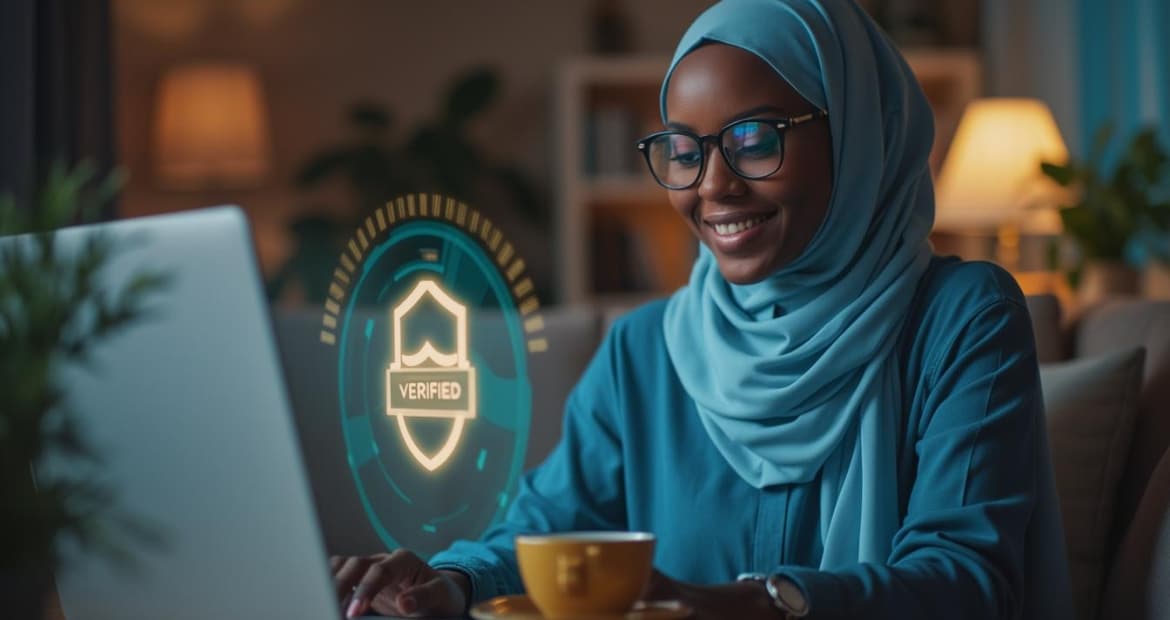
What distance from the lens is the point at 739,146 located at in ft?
4.00

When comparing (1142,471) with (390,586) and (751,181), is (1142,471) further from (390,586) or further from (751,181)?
(390,586)

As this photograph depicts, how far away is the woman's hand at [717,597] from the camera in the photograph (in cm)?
83

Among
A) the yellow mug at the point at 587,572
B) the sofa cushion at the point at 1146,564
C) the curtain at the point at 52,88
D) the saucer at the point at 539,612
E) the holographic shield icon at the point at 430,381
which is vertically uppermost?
the curtain at the point at 52,88

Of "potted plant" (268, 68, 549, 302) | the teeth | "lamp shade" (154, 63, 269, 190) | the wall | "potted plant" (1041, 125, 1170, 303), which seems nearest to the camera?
the teeth

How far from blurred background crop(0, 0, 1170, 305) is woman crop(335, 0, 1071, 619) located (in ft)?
8.32

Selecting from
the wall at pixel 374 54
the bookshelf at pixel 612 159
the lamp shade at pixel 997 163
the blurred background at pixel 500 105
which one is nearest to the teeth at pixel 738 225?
the lamp shade at pixel 997 163

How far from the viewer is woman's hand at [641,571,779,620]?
828 millimetres

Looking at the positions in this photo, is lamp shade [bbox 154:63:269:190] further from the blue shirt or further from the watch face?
the watch face

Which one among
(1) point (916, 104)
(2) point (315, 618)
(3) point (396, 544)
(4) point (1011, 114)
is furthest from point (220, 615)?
(4) point (1011, 114)

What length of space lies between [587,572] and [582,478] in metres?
0.69

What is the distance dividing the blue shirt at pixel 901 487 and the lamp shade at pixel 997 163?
6.33ft

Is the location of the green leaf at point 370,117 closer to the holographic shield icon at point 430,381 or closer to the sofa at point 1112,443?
the sofa at point 1112,443

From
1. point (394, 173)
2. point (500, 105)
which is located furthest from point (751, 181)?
point (500, 105)

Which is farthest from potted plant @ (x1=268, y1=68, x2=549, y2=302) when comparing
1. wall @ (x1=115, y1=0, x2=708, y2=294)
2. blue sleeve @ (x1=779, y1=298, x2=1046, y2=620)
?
blue sleeve @ (x1=779, y1=298, x2=1046, y2=620)
